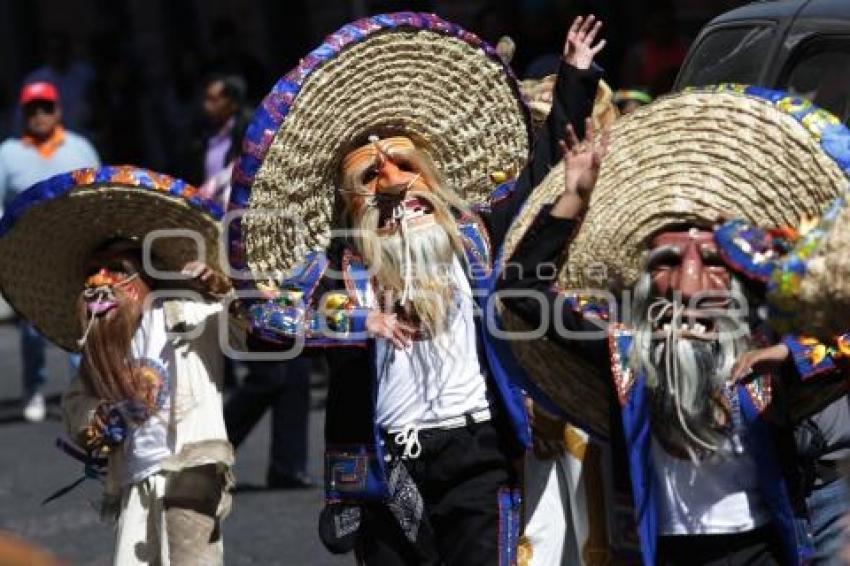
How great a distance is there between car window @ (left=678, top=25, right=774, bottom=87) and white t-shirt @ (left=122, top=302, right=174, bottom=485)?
1.94 metres

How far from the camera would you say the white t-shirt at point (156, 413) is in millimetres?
7008

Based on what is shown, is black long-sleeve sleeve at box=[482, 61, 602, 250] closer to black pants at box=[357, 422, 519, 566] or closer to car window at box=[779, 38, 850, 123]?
black pants at box=[357, 422, 519, 566]

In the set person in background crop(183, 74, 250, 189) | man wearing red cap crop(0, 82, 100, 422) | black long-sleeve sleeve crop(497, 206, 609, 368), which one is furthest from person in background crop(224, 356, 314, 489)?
black long-sleeve sleeve crop(497, 206, 609, 368)

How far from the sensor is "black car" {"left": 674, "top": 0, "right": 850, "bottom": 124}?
716 centimetres

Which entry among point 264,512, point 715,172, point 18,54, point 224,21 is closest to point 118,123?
point 224,21

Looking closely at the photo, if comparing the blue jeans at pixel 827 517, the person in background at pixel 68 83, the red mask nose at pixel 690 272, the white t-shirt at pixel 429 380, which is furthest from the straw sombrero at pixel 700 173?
the person in background at pixel 68 83

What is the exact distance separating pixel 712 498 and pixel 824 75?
6.75 ft

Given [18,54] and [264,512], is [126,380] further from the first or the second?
[18,54]

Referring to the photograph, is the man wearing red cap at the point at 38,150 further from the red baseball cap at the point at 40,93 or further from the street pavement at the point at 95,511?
the street pavement at the point at 95,511

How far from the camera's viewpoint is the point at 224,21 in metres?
17.2

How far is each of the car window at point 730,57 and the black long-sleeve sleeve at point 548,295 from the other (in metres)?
1.99

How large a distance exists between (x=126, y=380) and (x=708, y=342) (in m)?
2.12

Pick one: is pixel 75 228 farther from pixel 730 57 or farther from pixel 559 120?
pixel 730 57

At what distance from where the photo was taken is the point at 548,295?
5.67m
